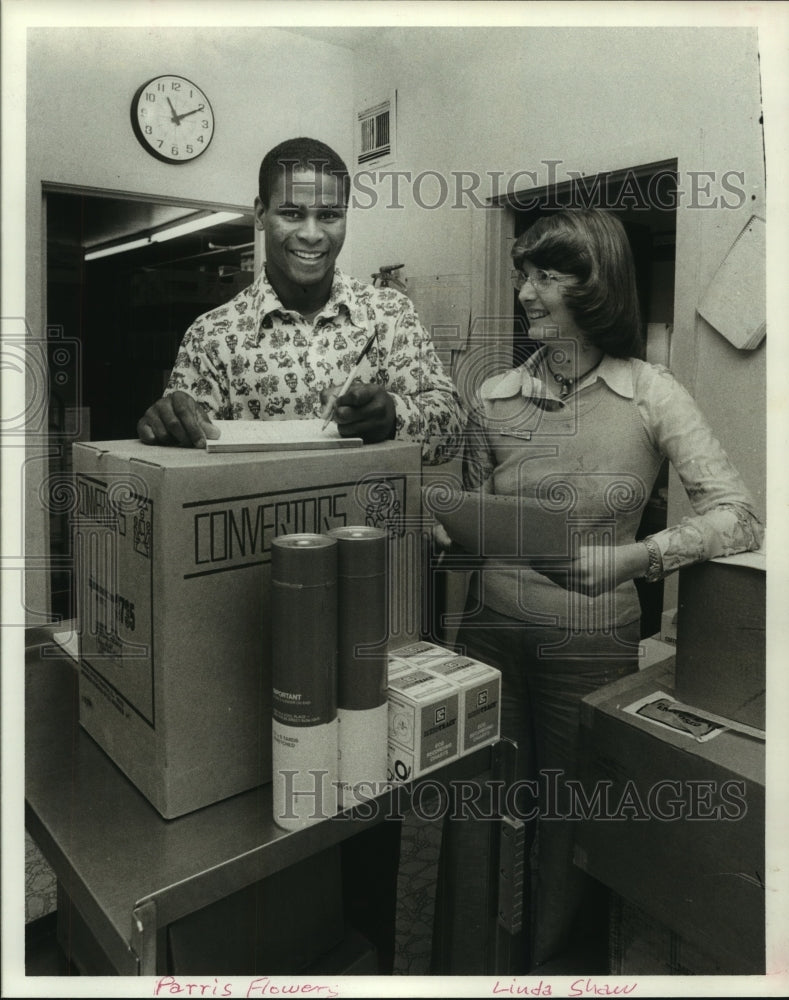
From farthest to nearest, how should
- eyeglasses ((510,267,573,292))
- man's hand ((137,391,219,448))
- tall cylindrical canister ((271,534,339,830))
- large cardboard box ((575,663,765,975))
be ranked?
1. eyeglasses ((510,267,573,292))
2. large cardboard box ((575,663,765,975))
3. man's hand ((137,391,219,448))
4. tall cylindrical canister ((271,534,339,830))

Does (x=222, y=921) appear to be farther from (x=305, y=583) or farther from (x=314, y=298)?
(x=314, y=298)

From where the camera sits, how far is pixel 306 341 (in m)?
1.32

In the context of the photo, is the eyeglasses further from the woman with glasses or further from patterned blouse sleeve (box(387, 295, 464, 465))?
patterned blouse sleeve (box(387, 295, 464, 465))

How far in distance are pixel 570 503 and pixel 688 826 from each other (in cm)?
53

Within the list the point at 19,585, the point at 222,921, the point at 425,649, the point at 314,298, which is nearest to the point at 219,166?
the point at 314,298

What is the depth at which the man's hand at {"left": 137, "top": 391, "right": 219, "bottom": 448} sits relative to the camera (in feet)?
3.00

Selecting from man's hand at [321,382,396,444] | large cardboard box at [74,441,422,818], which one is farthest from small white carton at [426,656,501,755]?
man's hand at [321,382,396,444]

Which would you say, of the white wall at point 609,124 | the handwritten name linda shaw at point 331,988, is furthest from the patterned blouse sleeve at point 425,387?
the handwritten name linda shaw at point 331,988

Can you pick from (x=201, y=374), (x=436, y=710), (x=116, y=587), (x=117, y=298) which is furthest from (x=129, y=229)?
(x=436, y=710)

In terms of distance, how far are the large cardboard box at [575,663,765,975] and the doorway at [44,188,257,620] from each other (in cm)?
92

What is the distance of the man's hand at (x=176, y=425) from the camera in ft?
3.00

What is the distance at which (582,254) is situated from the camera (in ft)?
4.07

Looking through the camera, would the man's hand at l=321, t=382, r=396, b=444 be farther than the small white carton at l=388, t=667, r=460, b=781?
Yes

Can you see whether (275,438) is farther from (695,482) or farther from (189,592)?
(695,482)
